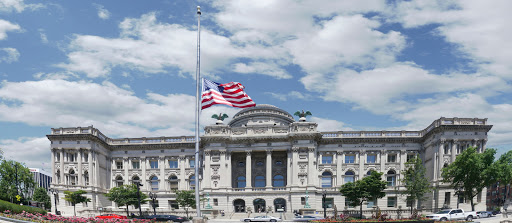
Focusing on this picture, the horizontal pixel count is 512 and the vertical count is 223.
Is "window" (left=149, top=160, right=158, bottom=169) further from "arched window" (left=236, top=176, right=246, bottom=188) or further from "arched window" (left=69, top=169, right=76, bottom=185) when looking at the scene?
"arched window" (left=236, top=176, right=246, bottom=188)

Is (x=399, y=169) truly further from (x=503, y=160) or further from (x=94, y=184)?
(x=94, y=184)

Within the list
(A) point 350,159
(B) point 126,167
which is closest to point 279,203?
(A) point 350,159

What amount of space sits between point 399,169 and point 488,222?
3219cm

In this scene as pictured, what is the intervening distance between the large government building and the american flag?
38806mm

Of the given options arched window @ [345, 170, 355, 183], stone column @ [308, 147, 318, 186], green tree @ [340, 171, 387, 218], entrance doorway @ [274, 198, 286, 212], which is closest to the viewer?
green tree @ [340, 171, 387, 218]

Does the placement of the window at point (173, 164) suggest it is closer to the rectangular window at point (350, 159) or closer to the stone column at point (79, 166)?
the stone column at point (79, 166)

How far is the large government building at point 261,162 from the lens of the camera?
72812mm

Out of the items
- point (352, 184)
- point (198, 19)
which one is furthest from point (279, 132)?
point (198, 19)

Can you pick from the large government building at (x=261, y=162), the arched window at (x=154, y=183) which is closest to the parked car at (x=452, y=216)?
the large government building at (x=261, y=162)

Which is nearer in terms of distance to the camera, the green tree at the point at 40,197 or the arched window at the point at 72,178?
the arched window at the point at 72,178

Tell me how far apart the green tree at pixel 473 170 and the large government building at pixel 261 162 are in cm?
771

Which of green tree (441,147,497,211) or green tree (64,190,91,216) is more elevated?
green tree (441,147,497,211)

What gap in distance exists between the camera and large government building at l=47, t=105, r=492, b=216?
72.8 meters

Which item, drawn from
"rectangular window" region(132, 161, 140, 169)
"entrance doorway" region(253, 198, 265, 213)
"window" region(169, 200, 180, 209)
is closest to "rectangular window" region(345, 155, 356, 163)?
"entrance doorway" region(253, 198, 265, 213)
